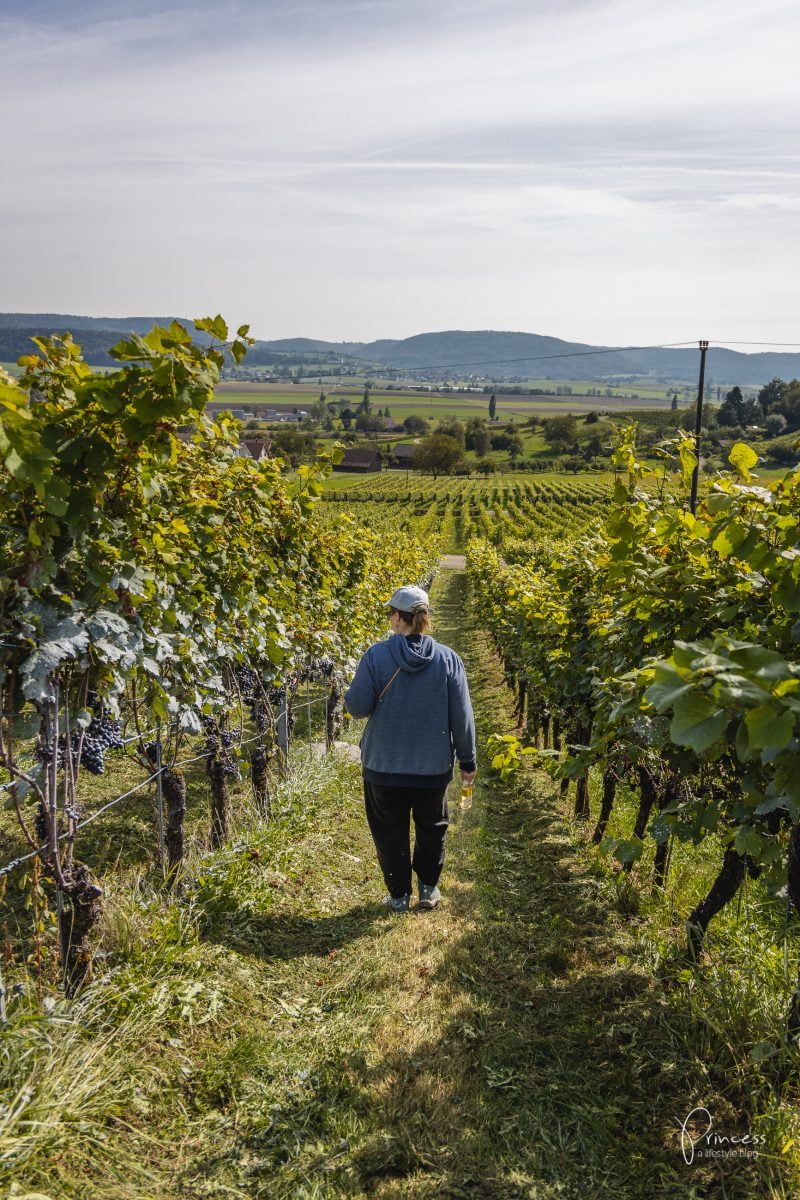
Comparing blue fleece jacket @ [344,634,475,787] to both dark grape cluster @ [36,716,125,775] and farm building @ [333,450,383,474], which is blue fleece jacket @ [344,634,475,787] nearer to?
dark grape cluster @ [36,716,125,775]

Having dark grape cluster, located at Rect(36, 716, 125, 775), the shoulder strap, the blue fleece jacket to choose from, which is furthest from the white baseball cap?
dark grape cluster, located at Rect(36, 716, 125, 775)

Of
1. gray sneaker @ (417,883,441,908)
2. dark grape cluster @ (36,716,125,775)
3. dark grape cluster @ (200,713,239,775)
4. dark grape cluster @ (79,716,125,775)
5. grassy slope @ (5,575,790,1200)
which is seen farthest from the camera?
dark grape cluster @ (200,713,239,775)

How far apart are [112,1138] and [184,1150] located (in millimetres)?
252

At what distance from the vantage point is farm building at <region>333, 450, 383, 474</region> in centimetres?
10194

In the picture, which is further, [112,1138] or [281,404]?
[281,404]

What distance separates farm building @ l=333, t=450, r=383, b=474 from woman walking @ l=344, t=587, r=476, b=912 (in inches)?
3855

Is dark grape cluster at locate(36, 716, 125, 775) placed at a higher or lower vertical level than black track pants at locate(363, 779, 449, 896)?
higher

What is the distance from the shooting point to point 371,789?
14.6 feet

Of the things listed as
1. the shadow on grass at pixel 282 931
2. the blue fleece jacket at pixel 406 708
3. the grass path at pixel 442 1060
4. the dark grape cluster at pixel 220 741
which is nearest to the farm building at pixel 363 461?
the dark grape cluster at pixel 220 741

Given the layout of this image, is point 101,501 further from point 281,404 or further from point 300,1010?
point 281,404

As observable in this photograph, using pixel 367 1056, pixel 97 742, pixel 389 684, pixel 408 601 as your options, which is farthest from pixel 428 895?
pixel 97 742

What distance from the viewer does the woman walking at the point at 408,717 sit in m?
4.29

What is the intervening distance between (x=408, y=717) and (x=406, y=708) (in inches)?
2.1

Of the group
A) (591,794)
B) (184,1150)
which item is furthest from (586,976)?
(591,794)
